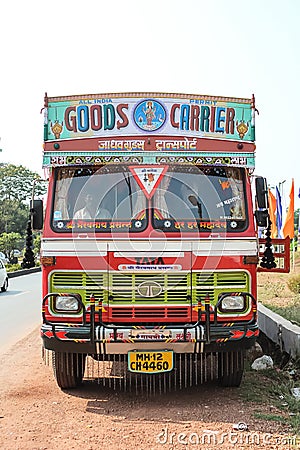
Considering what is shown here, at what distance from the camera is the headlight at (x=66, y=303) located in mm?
6582

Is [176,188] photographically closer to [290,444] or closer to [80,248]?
[80,248]

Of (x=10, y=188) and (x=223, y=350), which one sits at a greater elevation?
(x=10, y=188)

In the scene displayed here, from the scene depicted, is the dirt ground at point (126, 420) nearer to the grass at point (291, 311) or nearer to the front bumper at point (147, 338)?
the front bumper at point (147, 338)

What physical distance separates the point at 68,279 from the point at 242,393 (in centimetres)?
223

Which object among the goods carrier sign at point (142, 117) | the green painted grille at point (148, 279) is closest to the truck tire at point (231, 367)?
the green painted grille at point (148, 279)

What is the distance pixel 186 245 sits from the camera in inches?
260

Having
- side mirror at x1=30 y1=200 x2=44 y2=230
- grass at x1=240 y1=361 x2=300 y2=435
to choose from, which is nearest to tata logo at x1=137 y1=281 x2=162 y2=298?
side mirror at x1=30 y1=200 x2=44 y2=230

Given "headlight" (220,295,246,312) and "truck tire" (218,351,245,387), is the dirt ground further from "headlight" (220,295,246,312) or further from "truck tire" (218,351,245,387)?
"headlight" (220,295,246,312)

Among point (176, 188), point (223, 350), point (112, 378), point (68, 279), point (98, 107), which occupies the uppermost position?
point (98, 107)

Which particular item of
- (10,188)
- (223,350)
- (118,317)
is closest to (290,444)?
(223,350)

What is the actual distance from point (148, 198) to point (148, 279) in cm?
88

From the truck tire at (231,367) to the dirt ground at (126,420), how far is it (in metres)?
0.12

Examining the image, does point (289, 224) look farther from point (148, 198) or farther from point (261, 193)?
point (148, 198)

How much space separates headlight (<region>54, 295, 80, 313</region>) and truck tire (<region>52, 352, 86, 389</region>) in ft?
2.05
